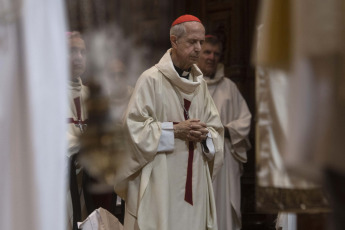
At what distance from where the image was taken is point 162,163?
17.0 ft

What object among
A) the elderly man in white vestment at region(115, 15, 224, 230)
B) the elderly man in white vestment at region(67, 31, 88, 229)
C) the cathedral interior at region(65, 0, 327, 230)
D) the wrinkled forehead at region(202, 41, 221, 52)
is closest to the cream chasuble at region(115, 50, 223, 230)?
the elderly man in white vestment at region(115, 15, 224, 230)

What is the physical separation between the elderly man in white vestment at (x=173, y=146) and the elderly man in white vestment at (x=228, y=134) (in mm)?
1790

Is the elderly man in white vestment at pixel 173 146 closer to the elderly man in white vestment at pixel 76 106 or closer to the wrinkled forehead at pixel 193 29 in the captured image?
the wrinkled forehead at pixel 193 29

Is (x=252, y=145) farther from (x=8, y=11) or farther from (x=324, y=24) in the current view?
(x=324, y=24)

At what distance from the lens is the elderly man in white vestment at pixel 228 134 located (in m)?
7.29

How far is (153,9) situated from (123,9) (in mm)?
3188

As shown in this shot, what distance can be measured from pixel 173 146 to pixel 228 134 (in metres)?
2.28

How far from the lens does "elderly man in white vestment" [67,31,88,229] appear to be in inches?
229

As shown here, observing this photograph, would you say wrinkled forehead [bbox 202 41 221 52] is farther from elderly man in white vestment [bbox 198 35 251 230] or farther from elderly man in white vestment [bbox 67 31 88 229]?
elderly man in white vestment [bbox 67 31 88 229]

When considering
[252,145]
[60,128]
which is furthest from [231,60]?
[60,128]

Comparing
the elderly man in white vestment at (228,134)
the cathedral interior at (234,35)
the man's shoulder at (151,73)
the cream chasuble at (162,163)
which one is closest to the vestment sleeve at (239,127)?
the elderly man in white vestment at (228,134)

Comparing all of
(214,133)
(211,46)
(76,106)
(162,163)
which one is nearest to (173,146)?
(162,163)

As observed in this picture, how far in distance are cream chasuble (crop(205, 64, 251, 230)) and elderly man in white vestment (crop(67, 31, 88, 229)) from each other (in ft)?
5.86

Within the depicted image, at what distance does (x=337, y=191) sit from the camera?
1830mm
